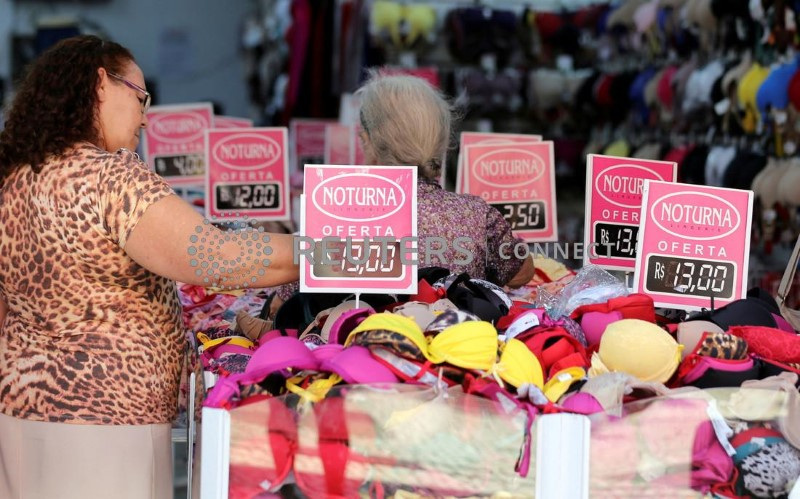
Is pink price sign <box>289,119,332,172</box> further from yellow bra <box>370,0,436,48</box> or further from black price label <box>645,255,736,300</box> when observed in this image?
black price label <box>645,255,736,300</box>

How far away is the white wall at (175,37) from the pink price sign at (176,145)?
7.36m

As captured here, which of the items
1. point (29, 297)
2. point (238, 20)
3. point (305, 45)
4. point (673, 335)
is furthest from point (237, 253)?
point (238, 20)

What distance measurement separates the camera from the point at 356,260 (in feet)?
6.73

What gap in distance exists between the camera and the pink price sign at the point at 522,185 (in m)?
3.27

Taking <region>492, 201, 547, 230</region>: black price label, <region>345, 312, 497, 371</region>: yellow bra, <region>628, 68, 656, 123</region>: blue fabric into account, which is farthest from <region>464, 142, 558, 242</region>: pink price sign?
<region>628, 68, 656, 123</region>: blue fabric

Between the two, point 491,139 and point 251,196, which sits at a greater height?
point 491,139

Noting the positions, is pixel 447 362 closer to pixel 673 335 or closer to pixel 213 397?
pixel 213 397

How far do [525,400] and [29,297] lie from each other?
979mm

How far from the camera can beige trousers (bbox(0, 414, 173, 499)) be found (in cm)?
201

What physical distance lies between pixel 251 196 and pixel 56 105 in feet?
5.13

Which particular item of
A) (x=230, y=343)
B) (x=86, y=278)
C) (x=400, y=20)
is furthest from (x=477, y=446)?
(x=400, y=20)

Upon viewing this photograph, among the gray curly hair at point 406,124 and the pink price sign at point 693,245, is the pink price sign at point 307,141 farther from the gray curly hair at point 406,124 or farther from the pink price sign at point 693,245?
the pink price sign at point 693,245

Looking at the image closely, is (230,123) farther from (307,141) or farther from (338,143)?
(307,141)

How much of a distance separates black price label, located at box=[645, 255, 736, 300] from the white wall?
9.83 meters
